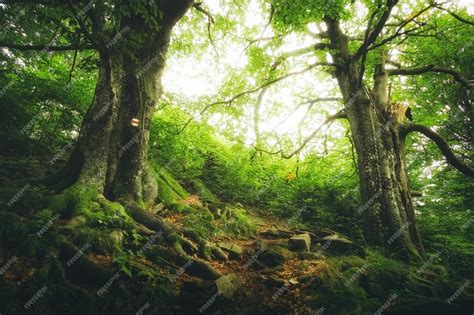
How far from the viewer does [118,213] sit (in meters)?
5.57

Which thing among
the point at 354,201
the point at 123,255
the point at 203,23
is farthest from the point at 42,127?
the point at 354,201

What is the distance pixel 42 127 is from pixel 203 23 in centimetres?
725

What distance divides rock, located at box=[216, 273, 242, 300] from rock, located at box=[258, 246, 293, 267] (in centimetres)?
136

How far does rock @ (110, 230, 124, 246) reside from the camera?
185 inches

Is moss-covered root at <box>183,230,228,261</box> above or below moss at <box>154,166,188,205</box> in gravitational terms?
below

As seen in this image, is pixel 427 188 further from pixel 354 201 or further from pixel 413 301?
pixel 413 301

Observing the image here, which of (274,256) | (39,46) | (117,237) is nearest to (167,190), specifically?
(117,237)

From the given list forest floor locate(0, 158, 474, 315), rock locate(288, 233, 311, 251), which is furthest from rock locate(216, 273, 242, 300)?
rock locate(288, 233, 311, 251)

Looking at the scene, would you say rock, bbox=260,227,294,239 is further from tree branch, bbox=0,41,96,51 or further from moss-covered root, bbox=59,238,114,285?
tree branch, bbox=0,41,96,51

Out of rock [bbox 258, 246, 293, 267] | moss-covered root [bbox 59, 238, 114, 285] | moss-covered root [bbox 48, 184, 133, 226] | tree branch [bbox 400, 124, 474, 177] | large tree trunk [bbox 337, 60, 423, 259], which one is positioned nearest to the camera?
moss-covered root [bbox 59, 238, 114, 285]

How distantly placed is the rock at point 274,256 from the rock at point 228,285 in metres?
1.36

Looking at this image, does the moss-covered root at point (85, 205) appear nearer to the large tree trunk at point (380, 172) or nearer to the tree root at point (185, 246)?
the tree root at point (185, 246)

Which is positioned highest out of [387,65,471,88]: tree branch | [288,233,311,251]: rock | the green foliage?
[387,65,471,88]: tree branch

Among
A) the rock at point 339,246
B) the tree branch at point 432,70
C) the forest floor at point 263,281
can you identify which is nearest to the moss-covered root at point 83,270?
the forest floor at point 263,281
